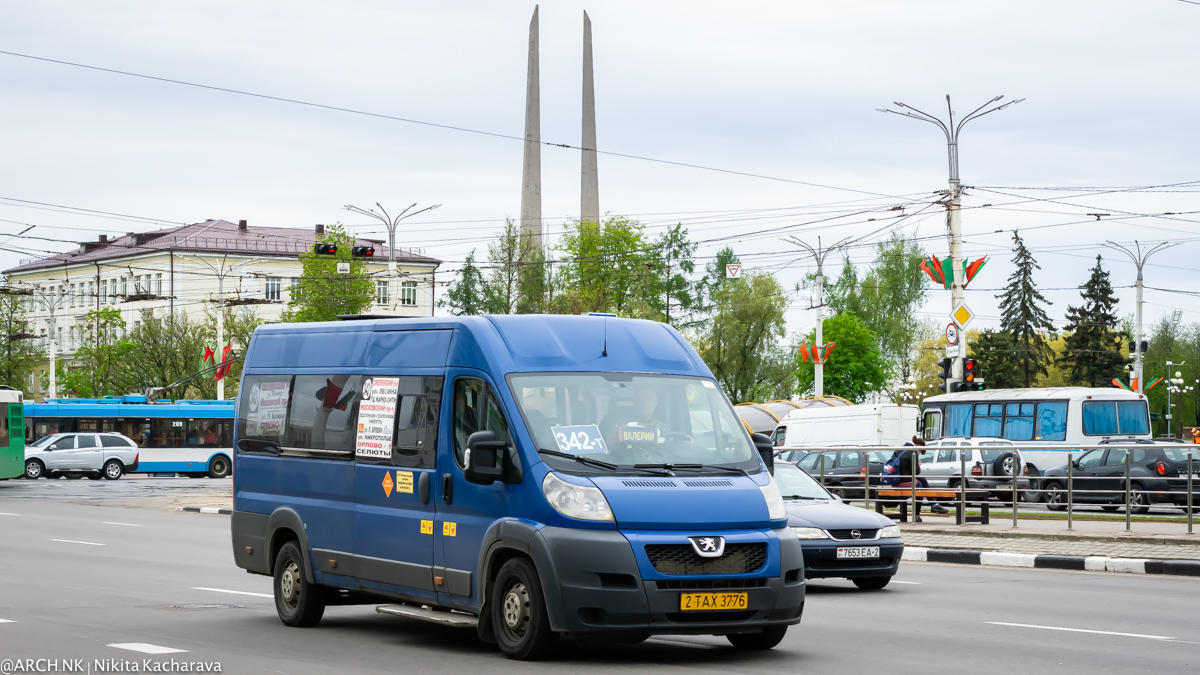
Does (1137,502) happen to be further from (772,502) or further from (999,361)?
(999,361)

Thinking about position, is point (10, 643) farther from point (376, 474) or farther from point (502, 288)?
point (502, 288)

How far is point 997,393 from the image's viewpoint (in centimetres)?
4566

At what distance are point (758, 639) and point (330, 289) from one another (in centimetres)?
5846

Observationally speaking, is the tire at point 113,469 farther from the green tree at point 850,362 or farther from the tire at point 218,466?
the green tree at point 850,362

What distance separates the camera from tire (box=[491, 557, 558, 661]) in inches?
354

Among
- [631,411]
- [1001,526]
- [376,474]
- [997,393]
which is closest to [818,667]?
[631,411]

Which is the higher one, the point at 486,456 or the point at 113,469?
the point at 486,456

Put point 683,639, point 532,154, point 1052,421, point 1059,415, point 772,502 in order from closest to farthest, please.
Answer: point 772,502, point 683,639, point 1059,415, point 1052,421, point 532,154

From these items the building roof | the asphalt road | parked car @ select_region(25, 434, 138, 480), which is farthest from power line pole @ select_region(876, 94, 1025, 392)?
the building roof

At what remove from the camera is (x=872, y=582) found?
1538 centimetres

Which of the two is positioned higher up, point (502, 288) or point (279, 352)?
point (502, 288)

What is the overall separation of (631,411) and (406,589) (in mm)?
2261

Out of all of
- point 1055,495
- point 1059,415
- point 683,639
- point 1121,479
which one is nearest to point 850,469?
point 1055,495

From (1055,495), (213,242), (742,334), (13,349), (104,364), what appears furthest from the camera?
(213,242)
